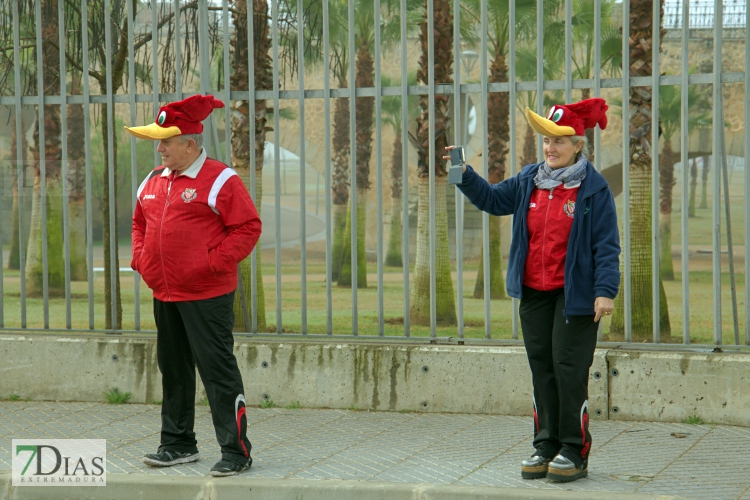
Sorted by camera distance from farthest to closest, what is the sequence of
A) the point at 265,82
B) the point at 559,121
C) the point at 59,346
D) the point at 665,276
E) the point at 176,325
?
the point at 665,276 → the point at 265,82 → the point at 59,346 → the point at 176,325 → the point at 559,121

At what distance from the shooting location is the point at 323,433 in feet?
18.8

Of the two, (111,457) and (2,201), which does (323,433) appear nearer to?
(111,457)

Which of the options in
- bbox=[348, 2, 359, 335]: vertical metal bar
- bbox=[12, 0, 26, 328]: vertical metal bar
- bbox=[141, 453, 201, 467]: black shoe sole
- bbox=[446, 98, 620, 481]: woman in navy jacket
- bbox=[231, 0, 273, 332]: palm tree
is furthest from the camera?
bbox=[231, 0, 273, 332]: palm tree

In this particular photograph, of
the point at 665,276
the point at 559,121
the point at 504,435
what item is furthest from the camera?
the point at 665,276

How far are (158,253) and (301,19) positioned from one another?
278 cm

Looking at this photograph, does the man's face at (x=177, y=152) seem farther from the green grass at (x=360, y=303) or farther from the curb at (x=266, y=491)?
the green grass at (x=360, y=303)

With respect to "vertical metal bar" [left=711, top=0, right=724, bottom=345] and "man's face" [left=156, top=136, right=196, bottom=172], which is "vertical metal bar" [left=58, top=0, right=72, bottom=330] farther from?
"vertical metal bar" [left=711, top=0, right=724, bottom=345]

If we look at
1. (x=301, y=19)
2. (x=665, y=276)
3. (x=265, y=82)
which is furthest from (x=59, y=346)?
(x=665, y=276)

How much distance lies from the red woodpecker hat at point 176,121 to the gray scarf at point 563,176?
69.0 inches

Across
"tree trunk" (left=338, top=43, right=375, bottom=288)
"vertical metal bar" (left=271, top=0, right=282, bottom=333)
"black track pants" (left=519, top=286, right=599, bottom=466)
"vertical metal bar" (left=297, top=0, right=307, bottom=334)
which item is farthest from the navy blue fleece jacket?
"tree trunk" (left=338, top=43, right=375, bottom=288)

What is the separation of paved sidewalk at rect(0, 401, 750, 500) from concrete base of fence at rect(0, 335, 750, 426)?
105 millimetres

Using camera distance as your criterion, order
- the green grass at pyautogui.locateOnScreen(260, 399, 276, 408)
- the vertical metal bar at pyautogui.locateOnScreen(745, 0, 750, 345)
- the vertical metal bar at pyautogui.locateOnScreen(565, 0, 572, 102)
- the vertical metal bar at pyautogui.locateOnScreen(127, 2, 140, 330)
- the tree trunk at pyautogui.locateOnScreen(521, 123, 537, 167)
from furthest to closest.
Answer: the tree trunk at pyautogui.locateOnScreen(521, 123, 537, 167) → the vertical metal bar at pyautogui.locateOnScreen(127, 2, 140, 330) → the green grass at pyautogui.locateOnScreen(260, 399, 276, 408) → the vertical metal bar at pyautogui.locateOnScreen(565, 0, 572, 102) → the vertical metal bar at pyautogui.locateOnScreen(745, 0, 750, 345)

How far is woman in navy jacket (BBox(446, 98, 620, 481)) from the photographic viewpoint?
4.48 m

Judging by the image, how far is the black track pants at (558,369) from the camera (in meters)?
4.55
